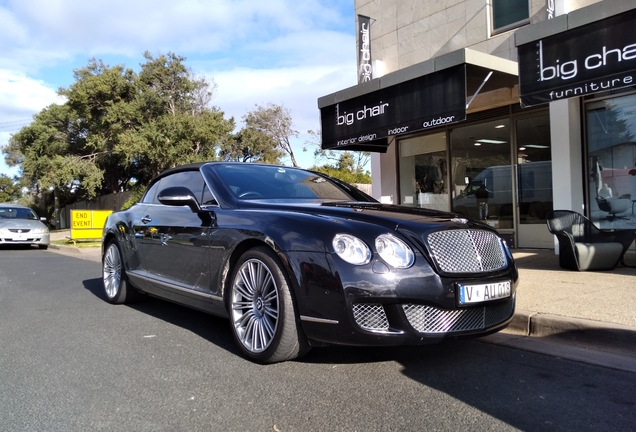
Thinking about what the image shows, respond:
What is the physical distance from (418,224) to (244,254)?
132 centimetres

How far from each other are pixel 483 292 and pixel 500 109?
7749mm

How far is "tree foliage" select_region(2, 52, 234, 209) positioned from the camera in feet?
82.5

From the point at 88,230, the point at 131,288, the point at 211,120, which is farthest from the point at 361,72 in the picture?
the point at 211,120

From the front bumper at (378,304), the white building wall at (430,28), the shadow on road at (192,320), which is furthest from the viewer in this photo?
the white building wall at (430,28)

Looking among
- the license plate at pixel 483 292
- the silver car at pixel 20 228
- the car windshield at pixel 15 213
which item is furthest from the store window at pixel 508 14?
the car windshield at pixel 15 213

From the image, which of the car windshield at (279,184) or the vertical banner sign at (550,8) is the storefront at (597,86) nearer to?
the vertical banner sign at (550,8)

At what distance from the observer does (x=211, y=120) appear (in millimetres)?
26156

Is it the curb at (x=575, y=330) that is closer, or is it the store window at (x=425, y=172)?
the curb at (x=575, y=330)

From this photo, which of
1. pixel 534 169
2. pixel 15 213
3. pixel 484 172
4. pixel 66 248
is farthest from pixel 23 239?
pixel 534 169

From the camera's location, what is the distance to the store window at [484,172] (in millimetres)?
10273

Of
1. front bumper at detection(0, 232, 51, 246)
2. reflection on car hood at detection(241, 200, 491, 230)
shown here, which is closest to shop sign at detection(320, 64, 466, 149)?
reflection on car hood at detection(241, 200, 491, 230)

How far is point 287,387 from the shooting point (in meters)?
3.22

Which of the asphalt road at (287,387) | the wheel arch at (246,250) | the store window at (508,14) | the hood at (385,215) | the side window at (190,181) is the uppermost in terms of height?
the store window at (508,14)

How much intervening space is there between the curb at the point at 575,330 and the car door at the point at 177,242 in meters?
2.82
